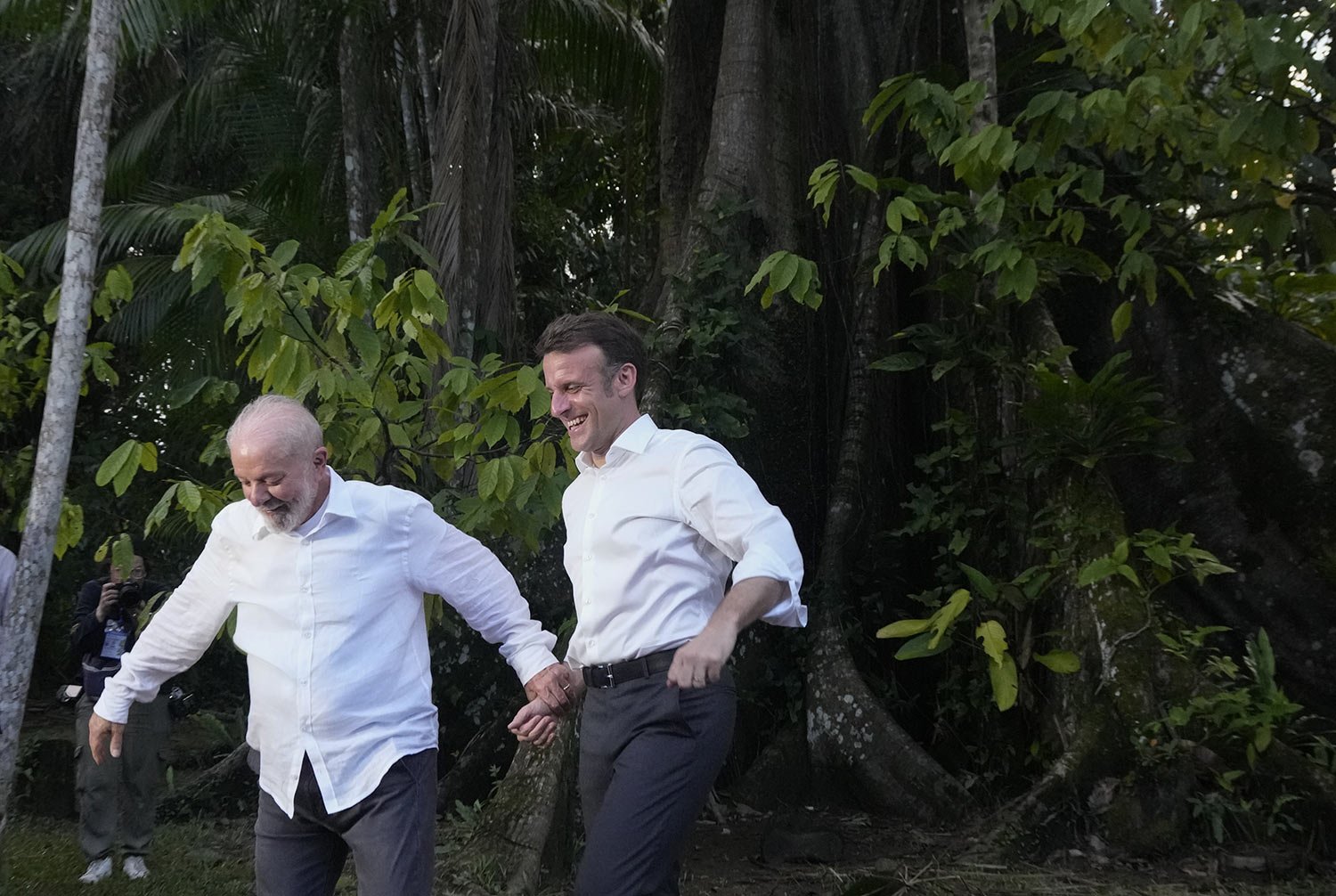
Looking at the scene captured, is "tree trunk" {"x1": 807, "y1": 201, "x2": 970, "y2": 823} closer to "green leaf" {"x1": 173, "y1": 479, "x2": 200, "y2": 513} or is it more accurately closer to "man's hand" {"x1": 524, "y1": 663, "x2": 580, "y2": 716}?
"green leaf" {"x1": 173, "y1": 479, "x2": 200, "y2": 513}

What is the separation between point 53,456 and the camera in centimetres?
547

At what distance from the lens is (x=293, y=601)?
311cm

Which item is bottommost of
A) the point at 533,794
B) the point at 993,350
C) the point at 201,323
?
the point at 533,794

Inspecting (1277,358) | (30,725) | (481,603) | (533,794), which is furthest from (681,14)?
(30,725)

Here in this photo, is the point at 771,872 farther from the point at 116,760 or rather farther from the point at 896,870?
the point at 116,760

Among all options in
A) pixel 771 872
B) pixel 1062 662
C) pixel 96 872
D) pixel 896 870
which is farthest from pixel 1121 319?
pixel 96 872

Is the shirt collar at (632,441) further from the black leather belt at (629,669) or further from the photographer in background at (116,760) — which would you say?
the photographer in background at (116,760)

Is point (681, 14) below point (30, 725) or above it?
above

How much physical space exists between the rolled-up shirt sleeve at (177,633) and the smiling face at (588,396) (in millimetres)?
895

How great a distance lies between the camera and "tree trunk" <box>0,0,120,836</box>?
548 centimetres

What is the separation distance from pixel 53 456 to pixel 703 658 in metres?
3.71

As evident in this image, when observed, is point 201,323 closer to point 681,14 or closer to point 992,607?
point 681,14

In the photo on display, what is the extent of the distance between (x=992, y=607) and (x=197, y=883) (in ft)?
13.0

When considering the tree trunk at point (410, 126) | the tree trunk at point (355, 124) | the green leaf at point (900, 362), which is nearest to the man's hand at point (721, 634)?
the green leaf at point (900, 362)
